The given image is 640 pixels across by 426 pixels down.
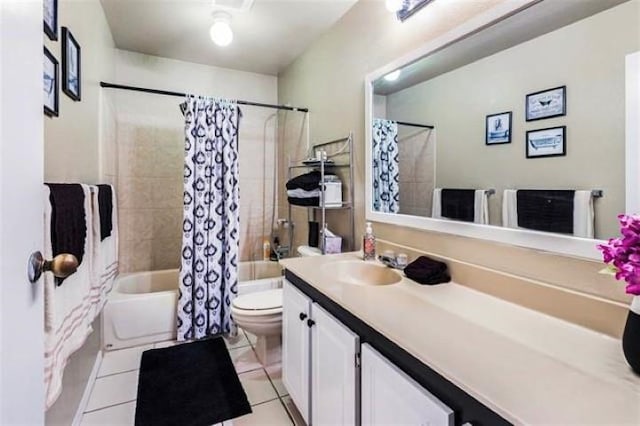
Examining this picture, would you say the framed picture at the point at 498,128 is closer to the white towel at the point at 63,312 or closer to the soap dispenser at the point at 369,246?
the soap dispenser at the point at 369,246

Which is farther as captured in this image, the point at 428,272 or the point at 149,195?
the point at 149,195

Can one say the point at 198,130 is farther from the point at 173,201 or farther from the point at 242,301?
the point at 242,301

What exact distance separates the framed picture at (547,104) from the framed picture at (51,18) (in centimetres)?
178

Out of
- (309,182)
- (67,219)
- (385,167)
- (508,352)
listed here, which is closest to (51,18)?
(67,219)

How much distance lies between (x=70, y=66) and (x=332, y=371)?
1.83m

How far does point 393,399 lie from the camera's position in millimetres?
913

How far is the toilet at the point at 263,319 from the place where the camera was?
2021 mm

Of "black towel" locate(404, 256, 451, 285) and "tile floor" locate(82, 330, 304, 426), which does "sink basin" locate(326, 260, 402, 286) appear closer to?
"black towel" locate(404, 256, 451, 285)

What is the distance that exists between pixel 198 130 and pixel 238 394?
5.91ft

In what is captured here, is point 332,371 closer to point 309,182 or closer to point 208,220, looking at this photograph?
point 309,182

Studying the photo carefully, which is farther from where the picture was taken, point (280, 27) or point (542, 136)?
point (280, 27)

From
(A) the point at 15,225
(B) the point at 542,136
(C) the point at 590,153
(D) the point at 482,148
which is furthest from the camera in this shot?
(D) the point at 482,148

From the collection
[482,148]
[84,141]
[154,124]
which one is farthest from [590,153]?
[154,124]

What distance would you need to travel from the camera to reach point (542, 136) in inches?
43.3
